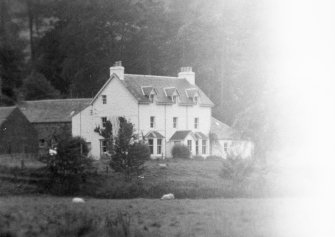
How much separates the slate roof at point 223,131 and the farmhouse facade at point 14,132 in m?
17.1

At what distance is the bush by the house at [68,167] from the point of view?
43.2m

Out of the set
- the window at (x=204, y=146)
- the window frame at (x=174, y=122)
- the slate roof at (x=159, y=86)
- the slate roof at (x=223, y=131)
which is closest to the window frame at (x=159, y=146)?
the window frame at (x=174, y=122)

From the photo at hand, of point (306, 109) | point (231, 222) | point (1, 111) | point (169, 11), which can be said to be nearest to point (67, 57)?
point (169, 11)

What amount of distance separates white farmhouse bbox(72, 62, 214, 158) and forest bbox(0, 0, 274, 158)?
942 centimetres

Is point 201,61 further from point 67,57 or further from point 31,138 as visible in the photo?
point 31,138

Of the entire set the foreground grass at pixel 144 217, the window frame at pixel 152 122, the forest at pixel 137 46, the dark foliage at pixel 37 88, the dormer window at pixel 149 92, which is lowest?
the foreground grass at pixel 144 217

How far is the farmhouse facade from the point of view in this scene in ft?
197

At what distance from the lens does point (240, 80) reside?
7681 cm

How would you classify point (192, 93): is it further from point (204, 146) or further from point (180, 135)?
point (204, 146)

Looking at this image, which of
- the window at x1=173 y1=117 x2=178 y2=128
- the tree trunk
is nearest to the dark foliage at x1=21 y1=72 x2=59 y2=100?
the tree trunk

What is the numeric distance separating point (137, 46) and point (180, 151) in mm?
20318

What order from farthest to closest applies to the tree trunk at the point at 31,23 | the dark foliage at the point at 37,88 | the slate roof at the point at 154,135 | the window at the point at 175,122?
the dark foliage at the point at 37,88, the window at the point at 175,122, the slate roof at the point at 154,135, the tree trunk at the point at 31,23

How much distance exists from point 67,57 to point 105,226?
58.1 metres

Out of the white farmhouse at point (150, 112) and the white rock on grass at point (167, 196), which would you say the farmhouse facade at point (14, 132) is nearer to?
the white farmhouse at point (150, 112)
